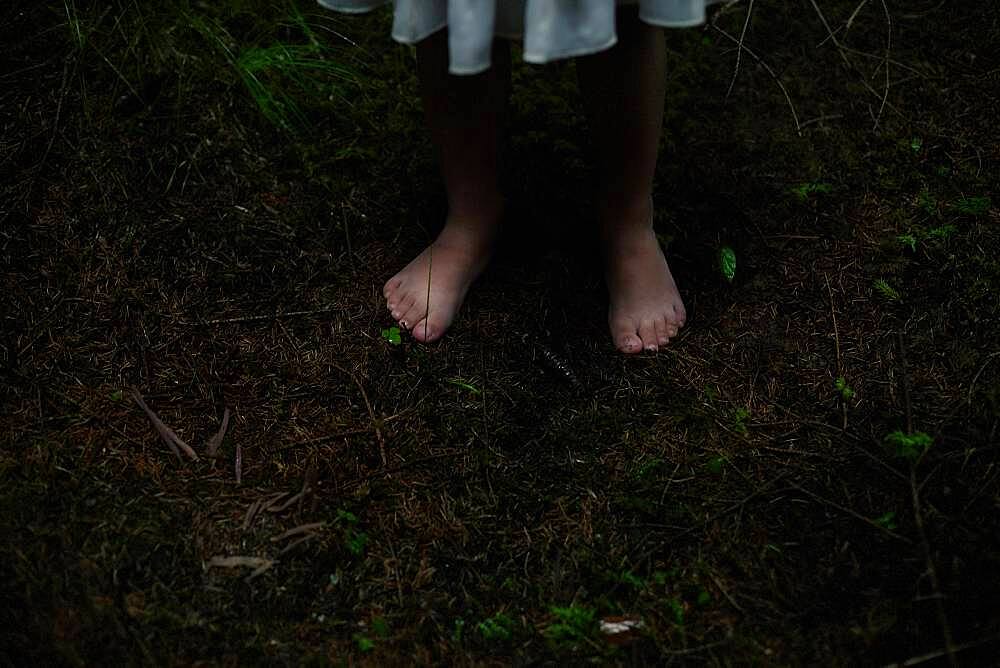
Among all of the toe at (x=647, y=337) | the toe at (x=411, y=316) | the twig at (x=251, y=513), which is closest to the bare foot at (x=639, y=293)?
the toe at (x=647, y=337)

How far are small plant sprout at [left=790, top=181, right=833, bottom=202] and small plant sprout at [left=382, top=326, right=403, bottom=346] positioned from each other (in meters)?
0.86

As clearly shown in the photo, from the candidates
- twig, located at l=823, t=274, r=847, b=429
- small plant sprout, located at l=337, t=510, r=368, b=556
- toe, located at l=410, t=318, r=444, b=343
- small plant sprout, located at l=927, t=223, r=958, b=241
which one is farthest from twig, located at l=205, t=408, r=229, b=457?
small plant sprout, located at l=927, t=223, r=958, b=241

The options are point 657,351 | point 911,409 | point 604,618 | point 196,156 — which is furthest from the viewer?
point 196,156

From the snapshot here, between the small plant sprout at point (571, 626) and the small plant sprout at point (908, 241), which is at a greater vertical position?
the small plant sprout at point (908, 241)

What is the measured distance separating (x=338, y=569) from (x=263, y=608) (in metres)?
0.11

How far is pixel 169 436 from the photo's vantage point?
4.27 ft

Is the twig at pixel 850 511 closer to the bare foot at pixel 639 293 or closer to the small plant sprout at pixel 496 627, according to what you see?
the bare foot at pixel 639 293

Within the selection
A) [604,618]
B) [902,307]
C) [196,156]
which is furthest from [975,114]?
[196,156]

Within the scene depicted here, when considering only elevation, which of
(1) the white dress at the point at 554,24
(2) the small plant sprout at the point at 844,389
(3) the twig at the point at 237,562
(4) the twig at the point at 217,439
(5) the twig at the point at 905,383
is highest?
(1) the white dress at the point at 554,24

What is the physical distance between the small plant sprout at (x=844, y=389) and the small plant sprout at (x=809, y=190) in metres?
0.47

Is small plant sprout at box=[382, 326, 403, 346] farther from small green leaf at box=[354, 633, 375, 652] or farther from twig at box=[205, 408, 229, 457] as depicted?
small green leaf at box=[354, 633, 375, 652]

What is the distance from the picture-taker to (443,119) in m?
1.33

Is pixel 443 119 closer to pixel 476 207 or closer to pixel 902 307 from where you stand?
pixel 476 207

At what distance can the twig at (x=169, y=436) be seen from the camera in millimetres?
1288
